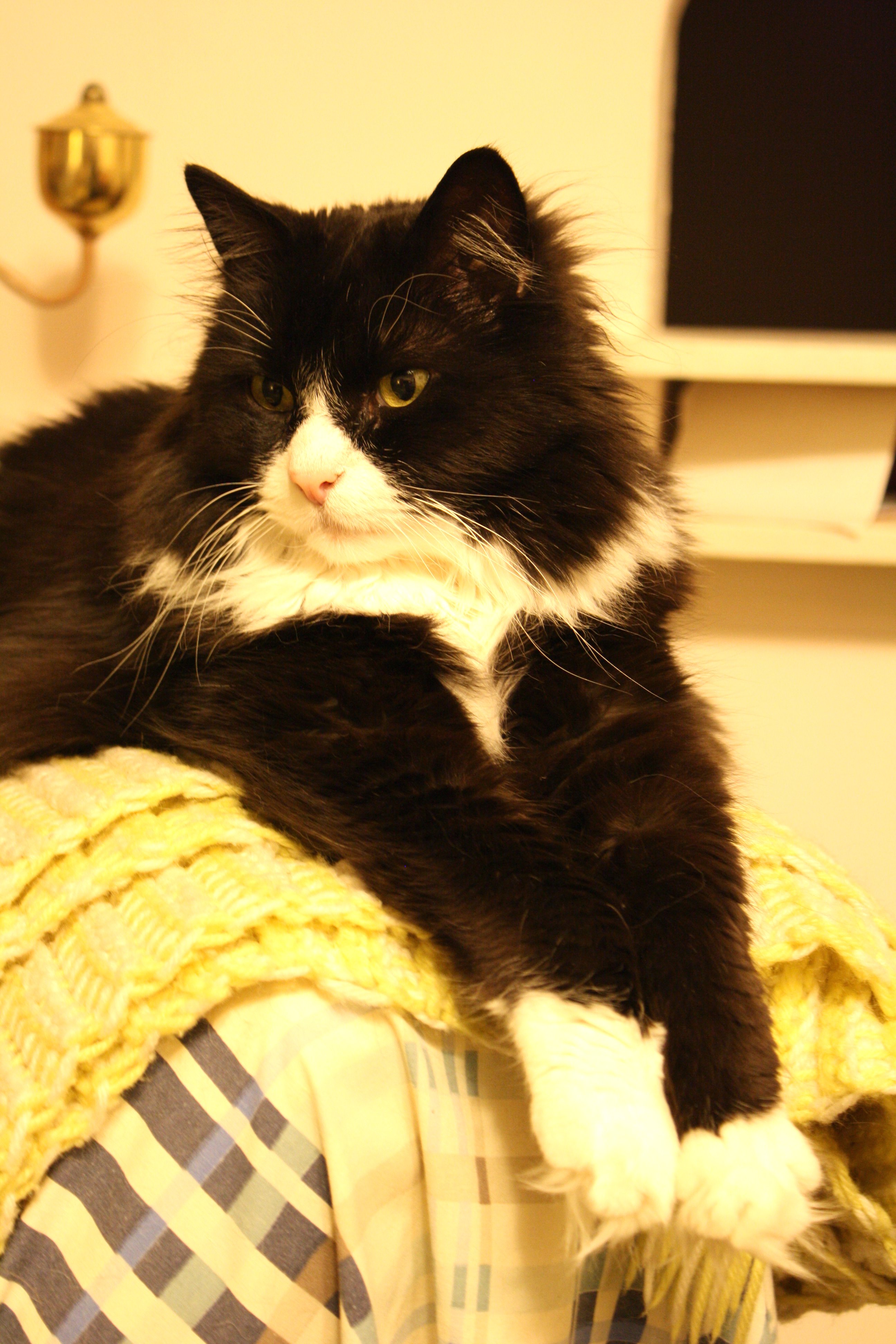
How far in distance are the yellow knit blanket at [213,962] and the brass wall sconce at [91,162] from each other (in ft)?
3.84

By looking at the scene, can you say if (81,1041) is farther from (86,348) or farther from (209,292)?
(86,348)

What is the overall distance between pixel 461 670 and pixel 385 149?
142 cm

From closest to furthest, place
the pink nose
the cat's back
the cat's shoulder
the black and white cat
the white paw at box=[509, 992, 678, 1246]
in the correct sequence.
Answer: the white paw at box=[509, 992, 678, 1246]
the black and white cat
the pink nose
the cat's back
the cat's shoulder

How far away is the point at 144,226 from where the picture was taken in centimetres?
209

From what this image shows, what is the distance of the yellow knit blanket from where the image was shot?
74 centimetres

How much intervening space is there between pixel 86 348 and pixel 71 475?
851 mm

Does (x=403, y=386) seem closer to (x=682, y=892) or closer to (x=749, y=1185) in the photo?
(x=682, y=892)

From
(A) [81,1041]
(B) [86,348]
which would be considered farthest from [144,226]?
(A) [81,1041]

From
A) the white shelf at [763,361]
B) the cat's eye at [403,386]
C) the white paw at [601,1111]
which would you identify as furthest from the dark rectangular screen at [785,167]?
the white paw at [601,1111]

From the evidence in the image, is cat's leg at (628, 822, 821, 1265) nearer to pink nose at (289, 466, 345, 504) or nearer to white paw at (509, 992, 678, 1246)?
white paw at (509, 992, 678, 1246)

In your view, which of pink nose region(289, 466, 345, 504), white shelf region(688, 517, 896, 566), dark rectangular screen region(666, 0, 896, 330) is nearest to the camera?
pink nose region(289, 466, 345, 504)

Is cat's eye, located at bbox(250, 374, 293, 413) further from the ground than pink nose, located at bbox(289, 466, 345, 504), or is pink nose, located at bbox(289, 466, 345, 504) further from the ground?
cat's eye, located at bbox(250, 374, 293, 413)

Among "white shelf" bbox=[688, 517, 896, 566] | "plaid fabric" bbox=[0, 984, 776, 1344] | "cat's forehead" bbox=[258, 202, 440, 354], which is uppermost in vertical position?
"cat's forehead" bbox=[258, 202, 440, 354]

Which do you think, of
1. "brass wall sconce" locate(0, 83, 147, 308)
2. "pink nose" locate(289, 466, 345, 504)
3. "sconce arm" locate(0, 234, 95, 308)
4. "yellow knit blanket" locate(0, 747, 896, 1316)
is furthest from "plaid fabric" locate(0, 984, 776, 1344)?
"sconce arm" locate(0, 234, 95, 308)
